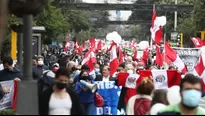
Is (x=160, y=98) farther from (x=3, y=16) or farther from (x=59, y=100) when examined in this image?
(x=3, y=16)

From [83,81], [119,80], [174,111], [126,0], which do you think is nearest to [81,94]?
[83,81]

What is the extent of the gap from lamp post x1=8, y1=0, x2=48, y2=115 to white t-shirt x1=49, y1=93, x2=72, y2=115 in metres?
0.39

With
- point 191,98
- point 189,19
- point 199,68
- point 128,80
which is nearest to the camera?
point 191,98

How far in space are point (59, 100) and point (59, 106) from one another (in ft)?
0.39

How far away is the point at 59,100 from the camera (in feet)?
27.7

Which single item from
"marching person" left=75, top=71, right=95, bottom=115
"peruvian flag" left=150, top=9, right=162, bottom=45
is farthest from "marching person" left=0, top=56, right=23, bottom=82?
"peruvian flag" left=150, top=9, right=162, bottom=45

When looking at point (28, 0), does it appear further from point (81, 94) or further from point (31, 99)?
point (81, 94)

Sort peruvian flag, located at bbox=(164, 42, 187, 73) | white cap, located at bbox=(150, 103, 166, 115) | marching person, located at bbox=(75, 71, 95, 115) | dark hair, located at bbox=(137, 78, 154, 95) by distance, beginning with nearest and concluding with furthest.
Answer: white cap, located at bbox=(150, 103, 166, 115) → dark hair, located at bbox=(137, 78, 154, 95) → marching person, located at bbox=(75, 71, 95, 115) → peruvian flag, located at bbox=(164, 42, 187, 73)

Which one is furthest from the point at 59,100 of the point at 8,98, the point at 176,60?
the point at 176,60

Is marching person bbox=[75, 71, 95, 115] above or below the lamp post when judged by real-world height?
below

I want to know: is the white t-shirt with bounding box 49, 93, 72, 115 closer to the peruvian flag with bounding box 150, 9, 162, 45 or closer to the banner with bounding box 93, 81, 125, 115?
the banner with bounding box 93, 81, 125, 115

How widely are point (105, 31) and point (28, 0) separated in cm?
18207

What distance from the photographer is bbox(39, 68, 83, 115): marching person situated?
8.37 meters

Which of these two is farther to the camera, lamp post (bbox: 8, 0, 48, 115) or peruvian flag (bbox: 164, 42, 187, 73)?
peruvian flag (bbox: 164, 42, 187, 73)
